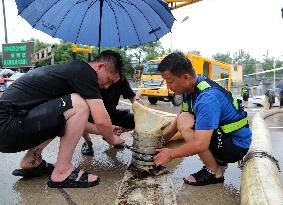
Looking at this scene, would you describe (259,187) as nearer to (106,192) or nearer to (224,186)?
(224,186)

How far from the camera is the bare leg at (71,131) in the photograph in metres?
2.80

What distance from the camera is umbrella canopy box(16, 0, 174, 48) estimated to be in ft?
11.5

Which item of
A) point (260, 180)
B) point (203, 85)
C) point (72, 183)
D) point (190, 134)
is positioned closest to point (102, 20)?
point (203, 85)

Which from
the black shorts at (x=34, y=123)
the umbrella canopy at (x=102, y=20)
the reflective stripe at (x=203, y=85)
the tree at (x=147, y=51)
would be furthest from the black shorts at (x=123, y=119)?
the tree at (x=147, y=51)

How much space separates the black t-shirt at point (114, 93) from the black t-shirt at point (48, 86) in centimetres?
94

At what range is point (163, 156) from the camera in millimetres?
2869

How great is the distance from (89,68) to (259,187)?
1480 mm

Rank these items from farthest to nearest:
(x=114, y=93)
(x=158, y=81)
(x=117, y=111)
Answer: (x=158, y=81) < (x=117, y=111) < (x=114, y=93)

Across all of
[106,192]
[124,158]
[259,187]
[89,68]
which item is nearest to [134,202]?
[106,192]

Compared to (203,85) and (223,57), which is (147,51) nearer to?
(203,85)

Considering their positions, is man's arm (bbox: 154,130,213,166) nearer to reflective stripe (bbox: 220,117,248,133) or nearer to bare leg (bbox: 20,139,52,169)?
reflective stripe (bbox: 220,117,248,133)

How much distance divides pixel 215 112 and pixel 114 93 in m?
1.48

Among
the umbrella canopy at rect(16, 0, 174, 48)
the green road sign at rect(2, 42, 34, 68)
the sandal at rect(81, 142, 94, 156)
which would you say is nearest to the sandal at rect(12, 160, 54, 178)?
the sandal at rect(81, 142, 94, 156)

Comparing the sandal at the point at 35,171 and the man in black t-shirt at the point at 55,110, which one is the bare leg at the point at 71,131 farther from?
the sandal at the point at 35,171
